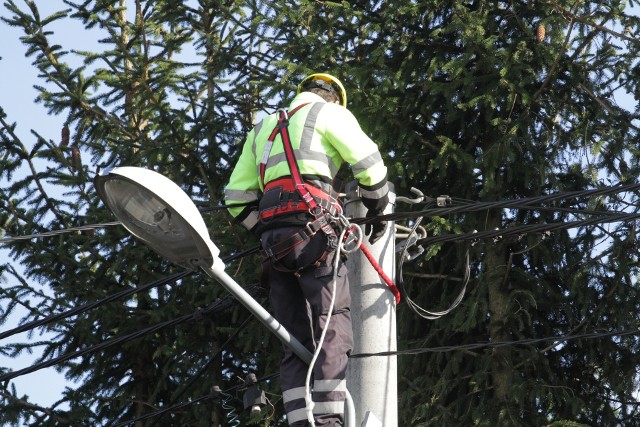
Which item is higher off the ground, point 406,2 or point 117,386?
point 406,2

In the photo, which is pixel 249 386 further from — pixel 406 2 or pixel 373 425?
pixel 406 2

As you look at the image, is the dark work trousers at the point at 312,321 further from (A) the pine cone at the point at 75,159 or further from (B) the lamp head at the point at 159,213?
(A) the pine cone at the point at 75,159

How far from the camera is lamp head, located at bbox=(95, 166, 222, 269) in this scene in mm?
5352

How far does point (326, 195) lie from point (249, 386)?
108 centimetres

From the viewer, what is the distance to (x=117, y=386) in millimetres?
13352

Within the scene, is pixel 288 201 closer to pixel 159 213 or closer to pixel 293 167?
pixel 293 167

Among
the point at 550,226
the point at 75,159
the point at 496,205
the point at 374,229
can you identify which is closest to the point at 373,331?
the point at 374,229

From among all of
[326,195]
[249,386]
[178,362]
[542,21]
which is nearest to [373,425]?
[249,386]

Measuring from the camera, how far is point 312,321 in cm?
635

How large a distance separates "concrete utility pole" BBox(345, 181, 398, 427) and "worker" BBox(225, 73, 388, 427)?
0.15 meters

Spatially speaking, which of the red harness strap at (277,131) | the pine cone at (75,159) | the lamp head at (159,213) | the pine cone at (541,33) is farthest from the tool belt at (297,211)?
the pine cone at (75,159)

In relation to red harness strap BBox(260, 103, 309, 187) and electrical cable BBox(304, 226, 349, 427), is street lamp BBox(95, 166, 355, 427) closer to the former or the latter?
electrical cable BBox(304, 226, 349, 427)

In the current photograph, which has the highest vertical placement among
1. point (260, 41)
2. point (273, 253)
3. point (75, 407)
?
point (260, 41)

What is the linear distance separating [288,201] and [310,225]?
0.19 m
